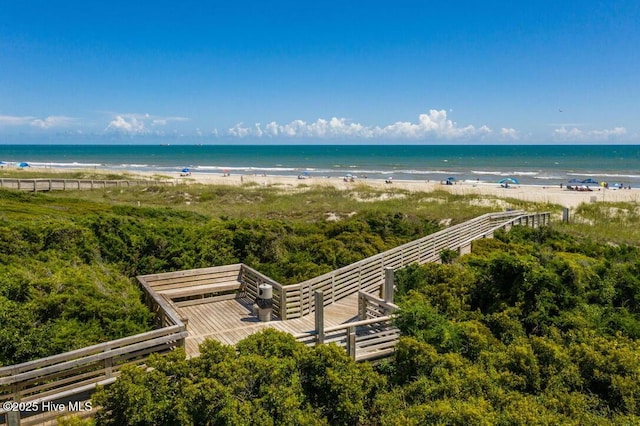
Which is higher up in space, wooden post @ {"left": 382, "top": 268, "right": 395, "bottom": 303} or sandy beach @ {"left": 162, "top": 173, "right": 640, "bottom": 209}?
wooden post @ {"left": 382, "top": 268, "right": 395, "bottom": 303}

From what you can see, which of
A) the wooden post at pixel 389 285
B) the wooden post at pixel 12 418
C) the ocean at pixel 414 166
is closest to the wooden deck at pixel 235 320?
the wooden post at pixel 389 285

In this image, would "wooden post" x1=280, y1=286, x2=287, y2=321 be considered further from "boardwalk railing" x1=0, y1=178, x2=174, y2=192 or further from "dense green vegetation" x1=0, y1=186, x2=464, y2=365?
"boardwalk railing" x1=0, y1=178, x2=174, y2=192

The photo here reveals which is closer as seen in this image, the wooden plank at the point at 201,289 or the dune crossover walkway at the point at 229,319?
the dune crossover walkway at the point at 229,319

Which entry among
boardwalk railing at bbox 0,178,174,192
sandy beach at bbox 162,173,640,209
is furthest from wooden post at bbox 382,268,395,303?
boardwalk railing at bbox 0,178,174,192

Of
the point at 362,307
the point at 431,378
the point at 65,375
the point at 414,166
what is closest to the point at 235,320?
the point at 362,307

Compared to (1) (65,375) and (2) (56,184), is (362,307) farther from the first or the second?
(2) (56,184)

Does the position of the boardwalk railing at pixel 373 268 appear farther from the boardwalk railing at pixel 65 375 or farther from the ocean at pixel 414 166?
the ocean at pixel 414 166

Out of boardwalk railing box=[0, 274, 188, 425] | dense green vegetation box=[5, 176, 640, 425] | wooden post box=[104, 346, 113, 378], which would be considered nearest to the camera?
dense green vegetation box=[5, 176, 640, 425]
